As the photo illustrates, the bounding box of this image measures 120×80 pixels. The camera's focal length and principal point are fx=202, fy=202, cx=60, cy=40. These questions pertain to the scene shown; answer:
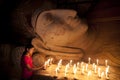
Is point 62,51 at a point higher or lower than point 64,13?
lower

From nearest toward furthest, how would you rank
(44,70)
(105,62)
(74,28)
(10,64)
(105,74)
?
(105,74)
(44,70)
(105,62)
(74,28)
(10,64)

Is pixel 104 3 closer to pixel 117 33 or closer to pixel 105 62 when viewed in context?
pixel 117 33

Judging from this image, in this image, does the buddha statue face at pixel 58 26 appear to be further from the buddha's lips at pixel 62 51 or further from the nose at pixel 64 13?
the buddha's lips at pixel 62 51


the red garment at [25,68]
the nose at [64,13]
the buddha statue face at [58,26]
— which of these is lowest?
Answer: the red garment at [25,68]

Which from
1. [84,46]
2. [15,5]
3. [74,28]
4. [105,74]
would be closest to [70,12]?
[74,28]

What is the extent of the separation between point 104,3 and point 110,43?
706 mm

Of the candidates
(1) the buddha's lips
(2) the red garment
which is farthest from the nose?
(2) the red garment

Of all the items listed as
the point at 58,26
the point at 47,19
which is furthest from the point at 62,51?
the point at 47,19

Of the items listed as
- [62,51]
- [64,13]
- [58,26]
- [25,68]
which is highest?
[64,13]

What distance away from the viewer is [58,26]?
9.59 ft

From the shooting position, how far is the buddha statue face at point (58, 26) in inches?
114

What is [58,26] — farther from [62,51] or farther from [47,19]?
[62,51]

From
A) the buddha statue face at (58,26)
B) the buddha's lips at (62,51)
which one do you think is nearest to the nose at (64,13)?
the buddha statue face at (58,26)

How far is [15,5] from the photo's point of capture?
3.82m
